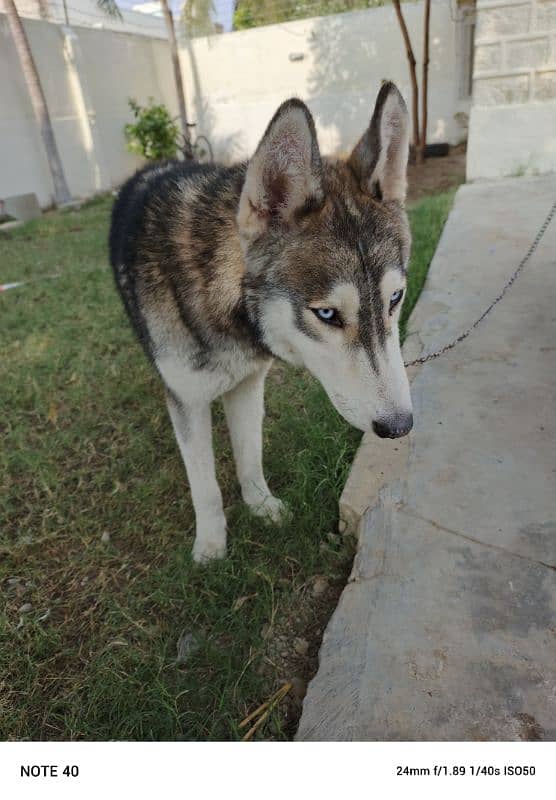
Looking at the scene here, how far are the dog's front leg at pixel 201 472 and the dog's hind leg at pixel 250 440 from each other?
8.3 inches

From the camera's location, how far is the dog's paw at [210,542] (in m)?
2.28

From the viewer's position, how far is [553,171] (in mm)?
6949

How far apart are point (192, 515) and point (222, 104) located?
15.3m

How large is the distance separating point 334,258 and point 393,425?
52 cm

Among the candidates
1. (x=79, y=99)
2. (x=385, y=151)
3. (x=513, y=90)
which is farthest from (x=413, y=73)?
(x=385, y=151)

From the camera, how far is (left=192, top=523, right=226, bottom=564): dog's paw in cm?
228

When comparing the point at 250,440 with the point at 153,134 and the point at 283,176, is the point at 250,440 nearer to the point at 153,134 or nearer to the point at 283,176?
the point at 283,176

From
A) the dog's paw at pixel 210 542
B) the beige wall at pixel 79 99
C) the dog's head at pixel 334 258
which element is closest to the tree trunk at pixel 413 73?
the beige wall at pixel 79 99

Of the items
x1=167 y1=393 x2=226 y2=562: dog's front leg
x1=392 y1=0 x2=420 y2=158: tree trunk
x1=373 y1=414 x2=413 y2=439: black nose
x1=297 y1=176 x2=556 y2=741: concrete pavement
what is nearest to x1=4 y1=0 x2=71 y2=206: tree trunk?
x1=392 y1=0 x2=420 y2=158: tree trunk

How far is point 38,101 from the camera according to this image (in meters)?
10.7

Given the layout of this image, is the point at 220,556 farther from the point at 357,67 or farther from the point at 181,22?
the point at 181,22
